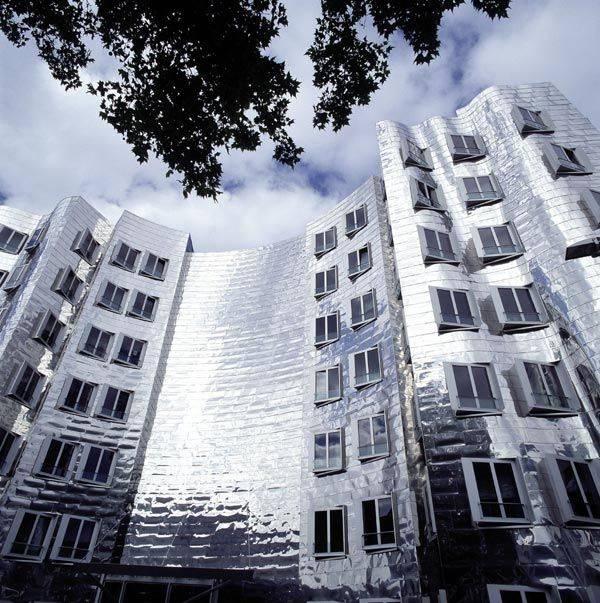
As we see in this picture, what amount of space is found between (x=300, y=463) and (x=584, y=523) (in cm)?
1242

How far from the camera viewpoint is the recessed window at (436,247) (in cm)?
2438

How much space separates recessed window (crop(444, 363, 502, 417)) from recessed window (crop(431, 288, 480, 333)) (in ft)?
6.63

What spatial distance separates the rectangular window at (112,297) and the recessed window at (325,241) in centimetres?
1363

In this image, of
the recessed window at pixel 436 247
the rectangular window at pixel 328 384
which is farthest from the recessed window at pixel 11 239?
the recessed window at pixel 436 247

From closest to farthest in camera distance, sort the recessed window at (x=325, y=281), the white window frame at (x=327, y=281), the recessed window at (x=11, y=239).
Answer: the white window frame at (x=327, y=281) < the recessed window at (x=325, y=281) < the recessed window at (x=11, y=239)

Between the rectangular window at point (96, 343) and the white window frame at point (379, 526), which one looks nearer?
the white window frame at point (379, 526)

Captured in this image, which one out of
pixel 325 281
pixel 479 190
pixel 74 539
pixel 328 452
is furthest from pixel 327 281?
→ pixel 74 539

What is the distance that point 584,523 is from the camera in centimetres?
1605

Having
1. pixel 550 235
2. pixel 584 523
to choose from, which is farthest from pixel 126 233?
pixel 584 523

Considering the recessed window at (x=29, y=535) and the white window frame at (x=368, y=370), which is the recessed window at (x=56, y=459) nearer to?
the recessed window at (x=29, y=535)

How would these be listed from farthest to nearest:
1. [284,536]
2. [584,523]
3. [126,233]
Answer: [126,233] < [284,536] < [584,523]

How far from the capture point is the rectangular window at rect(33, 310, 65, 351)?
88.6ft

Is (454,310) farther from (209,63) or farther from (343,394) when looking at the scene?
A: (209,63)

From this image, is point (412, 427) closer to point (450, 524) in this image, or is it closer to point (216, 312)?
point (450, 524)
